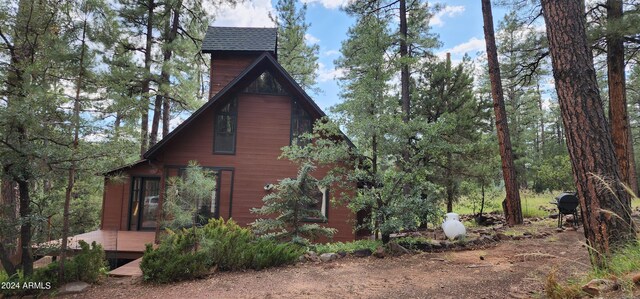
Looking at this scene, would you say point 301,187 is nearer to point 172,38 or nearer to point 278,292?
point 278,292

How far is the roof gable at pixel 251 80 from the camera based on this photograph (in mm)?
9375

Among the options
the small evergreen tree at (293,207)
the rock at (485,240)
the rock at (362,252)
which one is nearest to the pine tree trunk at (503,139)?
the rock at (485,240)

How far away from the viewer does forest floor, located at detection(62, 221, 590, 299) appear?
154 inches

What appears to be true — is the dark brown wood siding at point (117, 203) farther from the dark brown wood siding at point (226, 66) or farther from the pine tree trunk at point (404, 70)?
the pine tree trunk at point (404, 70)

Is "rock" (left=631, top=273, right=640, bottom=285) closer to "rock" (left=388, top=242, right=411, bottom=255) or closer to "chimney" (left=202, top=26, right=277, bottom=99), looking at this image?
"rock" (left=388, top=242, right=411, bottom=255)

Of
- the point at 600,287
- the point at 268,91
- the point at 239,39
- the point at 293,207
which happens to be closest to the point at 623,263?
the point at 600,287

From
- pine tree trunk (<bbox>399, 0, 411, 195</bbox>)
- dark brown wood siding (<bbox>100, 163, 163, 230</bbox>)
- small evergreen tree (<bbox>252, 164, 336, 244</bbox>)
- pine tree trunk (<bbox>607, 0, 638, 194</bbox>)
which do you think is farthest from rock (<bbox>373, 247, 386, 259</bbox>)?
dark brown wood siding (<bbox>100, 163, 163, 230</bbox>)

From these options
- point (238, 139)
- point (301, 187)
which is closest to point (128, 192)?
point (238, 139)

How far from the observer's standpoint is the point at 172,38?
13.2 m

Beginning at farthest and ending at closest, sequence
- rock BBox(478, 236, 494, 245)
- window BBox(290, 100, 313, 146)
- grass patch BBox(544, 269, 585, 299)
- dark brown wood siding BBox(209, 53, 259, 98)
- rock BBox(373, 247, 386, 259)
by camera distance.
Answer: dark brown wood siding BBox(209, 53, 259, 98) < window BBox(290, 100, 313, 146) < rock BBox(478, 236, 494, 245) < rock BBox(373, 247, 386, 259) < grass patch BBox(544, 269, 585, 299)

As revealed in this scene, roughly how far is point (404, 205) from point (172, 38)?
11.6 m

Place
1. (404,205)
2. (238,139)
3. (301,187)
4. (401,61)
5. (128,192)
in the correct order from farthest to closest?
1. (128,192)
2. (238,139)
3. (401,61)
4. (301,187)
5. (404,205)

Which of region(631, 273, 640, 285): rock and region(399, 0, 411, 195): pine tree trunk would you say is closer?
region(631, 273, 640, 285): rock

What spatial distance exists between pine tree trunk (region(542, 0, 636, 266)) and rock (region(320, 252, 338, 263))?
12.2 ft
